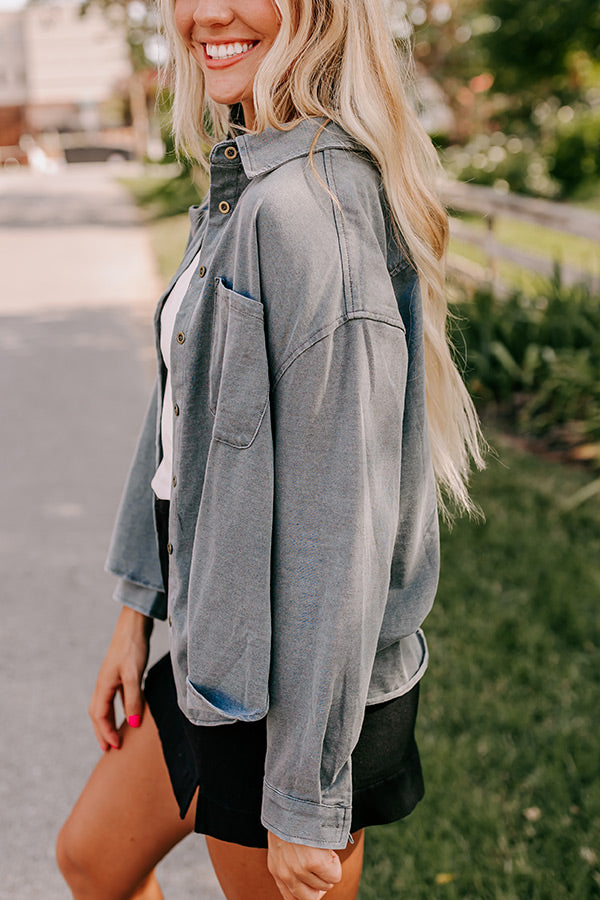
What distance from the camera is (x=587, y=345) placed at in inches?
231

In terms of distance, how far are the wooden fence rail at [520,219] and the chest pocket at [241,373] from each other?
4.60m

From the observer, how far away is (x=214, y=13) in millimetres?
1288

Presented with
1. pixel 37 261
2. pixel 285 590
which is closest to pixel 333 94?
pixel 285 590

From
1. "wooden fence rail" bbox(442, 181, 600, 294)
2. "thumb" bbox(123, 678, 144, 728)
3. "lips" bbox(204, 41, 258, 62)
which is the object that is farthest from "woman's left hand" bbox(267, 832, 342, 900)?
Result: "wooden fence rail" bbox(442, 181, 600, 294)

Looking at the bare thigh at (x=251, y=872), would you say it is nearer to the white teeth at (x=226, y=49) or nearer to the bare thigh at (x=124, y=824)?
the bare thigh at (x=124, y=824)

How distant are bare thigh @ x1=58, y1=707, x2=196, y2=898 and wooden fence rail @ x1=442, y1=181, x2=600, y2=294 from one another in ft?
14.7

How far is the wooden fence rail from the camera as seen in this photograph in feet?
20.5

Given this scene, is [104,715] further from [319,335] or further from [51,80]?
[51,80]

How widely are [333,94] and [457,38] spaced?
70.6ft

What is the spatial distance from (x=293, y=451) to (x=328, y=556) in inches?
5.5

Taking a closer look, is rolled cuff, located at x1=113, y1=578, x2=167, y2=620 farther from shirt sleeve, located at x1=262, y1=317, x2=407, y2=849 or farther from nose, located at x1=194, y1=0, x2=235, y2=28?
nose, located at x1=194, y1=0, x2=235, y2=28

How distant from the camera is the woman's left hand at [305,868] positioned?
122cm

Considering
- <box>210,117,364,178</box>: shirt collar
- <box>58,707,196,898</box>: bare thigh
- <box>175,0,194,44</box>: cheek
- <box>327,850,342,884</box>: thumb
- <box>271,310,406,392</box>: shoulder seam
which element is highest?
<box>175,0,194,44</box>: cheek

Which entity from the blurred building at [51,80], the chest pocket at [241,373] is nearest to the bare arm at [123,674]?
the chest pocket at [241,373]
